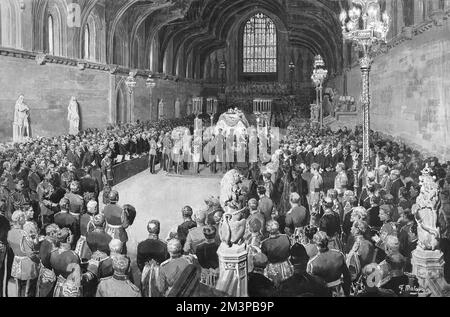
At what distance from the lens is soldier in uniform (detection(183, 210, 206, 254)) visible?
21.3 feet

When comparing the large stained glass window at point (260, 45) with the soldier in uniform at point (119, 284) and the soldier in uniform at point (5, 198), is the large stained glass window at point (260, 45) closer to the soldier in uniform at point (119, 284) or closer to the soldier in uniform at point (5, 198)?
the soldier in uniform at point (5, 198)

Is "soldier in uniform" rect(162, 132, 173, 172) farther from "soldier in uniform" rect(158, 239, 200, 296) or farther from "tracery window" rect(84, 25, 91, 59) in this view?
"soldier in uniform" rect(158, 239, 200, 296)

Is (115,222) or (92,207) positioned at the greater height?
(92,207)

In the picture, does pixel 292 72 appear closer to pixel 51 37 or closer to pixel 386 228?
pixel 51 37

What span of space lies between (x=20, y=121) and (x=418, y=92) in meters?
12.4

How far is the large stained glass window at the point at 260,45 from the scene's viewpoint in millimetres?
45219

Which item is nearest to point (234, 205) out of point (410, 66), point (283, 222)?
point (283, 222)

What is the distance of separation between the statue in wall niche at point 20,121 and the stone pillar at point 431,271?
14815 mm

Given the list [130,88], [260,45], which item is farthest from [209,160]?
[260,45]

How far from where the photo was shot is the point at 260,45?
45719 millimetres

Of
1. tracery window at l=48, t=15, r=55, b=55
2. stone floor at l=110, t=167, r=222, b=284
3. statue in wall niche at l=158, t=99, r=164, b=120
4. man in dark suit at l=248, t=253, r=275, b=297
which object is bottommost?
stone floor at l=110, t=167, r=222, b=284

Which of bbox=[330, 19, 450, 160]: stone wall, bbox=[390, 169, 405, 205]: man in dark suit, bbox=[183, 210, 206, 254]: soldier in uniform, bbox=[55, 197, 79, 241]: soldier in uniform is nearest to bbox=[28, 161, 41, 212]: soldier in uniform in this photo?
bbox=[55, 197, 79, 241]: soldier in uniform

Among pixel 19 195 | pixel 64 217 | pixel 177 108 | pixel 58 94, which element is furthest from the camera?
pixel 177 108

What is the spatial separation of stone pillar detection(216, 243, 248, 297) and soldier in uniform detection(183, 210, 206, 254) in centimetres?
118
